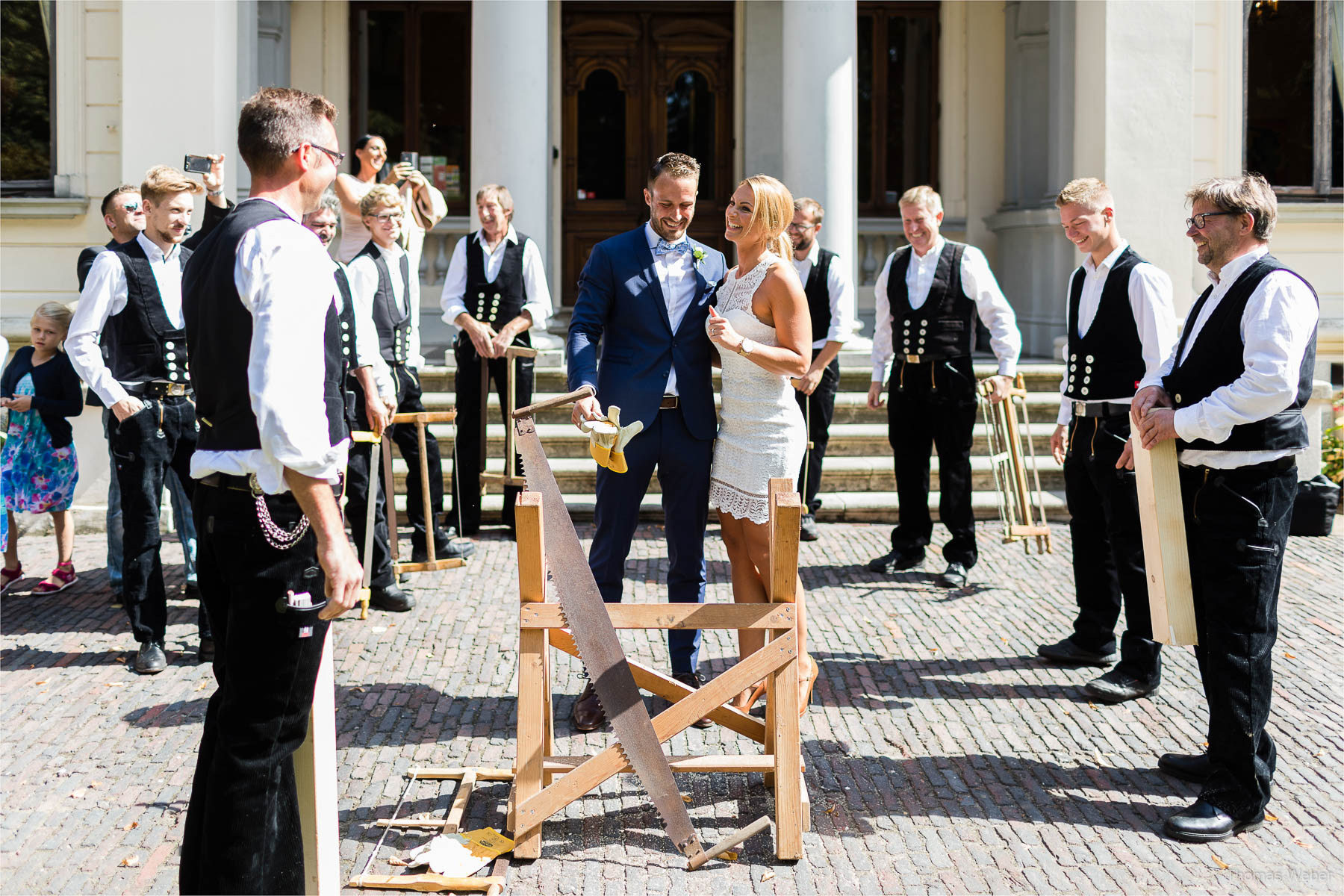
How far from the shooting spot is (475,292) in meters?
8.75

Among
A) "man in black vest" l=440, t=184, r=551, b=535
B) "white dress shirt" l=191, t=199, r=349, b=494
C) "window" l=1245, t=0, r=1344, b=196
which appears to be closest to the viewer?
"white dress shirt" l=191, t=199, r=349, b=494

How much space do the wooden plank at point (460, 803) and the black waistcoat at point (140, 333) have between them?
9.03 ft

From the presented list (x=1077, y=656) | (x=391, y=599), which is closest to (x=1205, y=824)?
(x=1077, y=656)

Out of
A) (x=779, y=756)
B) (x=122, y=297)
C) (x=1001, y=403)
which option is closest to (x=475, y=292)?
(x=122, y=297)

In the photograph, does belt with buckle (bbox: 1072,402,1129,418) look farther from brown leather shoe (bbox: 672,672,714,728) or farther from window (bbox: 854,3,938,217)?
window (bbox: 854,3,938,217)

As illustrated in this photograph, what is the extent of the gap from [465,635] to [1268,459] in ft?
12.9

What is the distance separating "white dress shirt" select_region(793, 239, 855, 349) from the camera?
835cm

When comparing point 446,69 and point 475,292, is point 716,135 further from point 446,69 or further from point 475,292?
point 475,292

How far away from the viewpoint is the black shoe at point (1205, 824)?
13.7 feet

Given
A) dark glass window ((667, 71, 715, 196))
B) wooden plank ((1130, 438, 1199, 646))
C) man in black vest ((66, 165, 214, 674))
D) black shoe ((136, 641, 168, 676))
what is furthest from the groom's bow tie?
dark glass window ((667, 71, 715, 196))

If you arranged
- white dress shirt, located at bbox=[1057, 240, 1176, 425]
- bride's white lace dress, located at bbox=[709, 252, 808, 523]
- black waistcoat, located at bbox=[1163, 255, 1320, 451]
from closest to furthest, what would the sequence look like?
1. black waistcoat, located at bbox=[1163, 255, 1320, 451]
2. bride's white lace dress, located at bbox=[709, 252, 808, 523]
3. white dress shirt, located at bbox=[1057, 240, 1176, 425]

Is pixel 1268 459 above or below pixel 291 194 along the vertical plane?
below

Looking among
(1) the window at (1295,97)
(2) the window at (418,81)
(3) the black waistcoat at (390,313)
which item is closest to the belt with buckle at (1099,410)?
(3) the black waistcoat at (390,313)

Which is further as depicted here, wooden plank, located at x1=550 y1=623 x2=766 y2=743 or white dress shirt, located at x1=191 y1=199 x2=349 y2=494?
wooden plank, located at x1=550 y1=623 x2=766 y2=743
